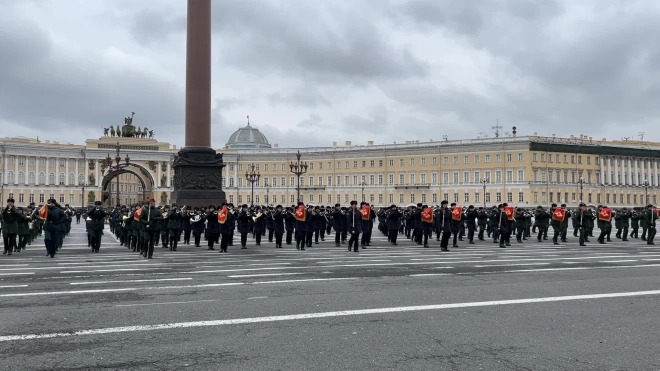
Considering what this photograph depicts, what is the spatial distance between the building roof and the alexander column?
97.9 meters

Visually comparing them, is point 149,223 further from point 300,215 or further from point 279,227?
point 279,227

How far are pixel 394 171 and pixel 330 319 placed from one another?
91.3m

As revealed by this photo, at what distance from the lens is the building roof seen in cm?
12888

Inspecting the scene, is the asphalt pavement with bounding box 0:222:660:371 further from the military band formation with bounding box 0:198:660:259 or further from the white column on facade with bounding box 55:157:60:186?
the white column on facade with bounding box 55:157:60:186

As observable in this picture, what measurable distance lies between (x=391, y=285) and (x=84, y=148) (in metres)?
103

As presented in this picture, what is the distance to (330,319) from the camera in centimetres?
764

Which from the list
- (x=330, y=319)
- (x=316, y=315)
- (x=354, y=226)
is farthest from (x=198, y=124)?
(x=330, y=319)

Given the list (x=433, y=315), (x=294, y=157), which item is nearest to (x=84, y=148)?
(x=294, y=157)

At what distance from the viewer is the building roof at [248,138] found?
129m

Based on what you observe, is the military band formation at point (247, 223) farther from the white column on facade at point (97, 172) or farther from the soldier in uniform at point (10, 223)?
the white column on facade at point (97, 172)

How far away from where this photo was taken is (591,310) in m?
8.36

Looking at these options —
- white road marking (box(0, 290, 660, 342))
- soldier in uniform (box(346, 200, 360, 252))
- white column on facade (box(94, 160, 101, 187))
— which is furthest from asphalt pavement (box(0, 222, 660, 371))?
white column on facade (box(94, 160, 101, 187))

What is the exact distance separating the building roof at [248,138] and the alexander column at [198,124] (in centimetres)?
9791

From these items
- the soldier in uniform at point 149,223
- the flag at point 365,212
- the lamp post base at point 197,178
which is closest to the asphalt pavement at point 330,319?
the soldier in uniform at point 149,223
